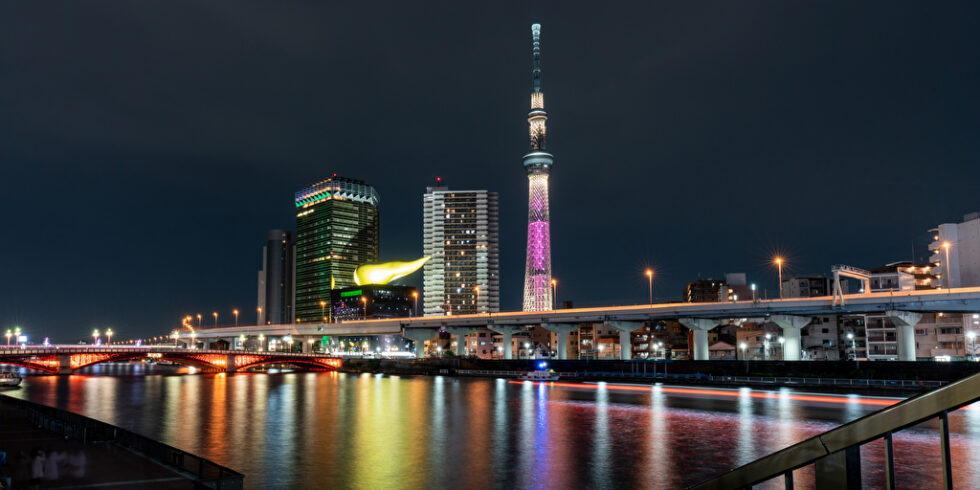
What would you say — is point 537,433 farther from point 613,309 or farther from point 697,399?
point 613,309

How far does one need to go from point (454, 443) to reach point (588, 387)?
5287 cm

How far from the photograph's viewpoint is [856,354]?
416ft

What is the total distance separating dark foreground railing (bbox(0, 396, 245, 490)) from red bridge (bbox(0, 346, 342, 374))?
3572 inches

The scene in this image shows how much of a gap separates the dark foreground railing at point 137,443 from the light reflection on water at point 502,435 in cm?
426

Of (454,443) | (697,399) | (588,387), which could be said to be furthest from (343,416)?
(588,387)

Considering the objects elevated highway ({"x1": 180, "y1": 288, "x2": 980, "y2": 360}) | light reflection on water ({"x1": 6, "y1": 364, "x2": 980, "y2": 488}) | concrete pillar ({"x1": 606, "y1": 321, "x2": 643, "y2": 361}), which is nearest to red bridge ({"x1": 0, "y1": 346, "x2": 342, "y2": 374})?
elevated highway ({"x1": 180, "y1": 288, "x2": 980, "y2": 360})

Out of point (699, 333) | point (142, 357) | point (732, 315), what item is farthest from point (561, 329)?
point (142, 357)

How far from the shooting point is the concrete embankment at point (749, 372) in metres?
72.4

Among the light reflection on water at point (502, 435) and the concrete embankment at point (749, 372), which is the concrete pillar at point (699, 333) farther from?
the light reflection on water at point (502, 435)

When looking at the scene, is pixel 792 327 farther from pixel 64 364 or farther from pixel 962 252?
pixel 64 364

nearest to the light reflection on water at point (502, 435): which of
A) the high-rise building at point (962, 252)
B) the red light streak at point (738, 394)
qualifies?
A: the red light streak at point (738, 394)

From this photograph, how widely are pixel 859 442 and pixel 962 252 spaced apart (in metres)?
133

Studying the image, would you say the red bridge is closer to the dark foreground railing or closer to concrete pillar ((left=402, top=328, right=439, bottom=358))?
concrete pillar ((left=402, top=328, right=439, bottom=358))

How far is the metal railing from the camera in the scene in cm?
431
